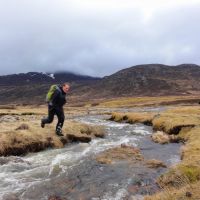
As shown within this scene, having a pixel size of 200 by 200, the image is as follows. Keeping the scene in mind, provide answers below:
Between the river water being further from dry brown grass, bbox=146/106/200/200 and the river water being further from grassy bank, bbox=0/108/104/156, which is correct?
grassy bank, bbox=0/108/104/156

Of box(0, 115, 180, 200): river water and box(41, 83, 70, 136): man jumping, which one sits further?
box(41, 83, 70, 136): man jumping

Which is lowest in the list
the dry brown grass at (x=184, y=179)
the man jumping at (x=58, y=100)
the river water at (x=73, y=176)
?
the river water at (x=73, y=176)

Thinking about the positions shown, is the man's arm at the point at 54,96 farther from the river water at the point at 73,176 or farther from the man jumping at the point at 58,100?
the river water at the point at 73,176

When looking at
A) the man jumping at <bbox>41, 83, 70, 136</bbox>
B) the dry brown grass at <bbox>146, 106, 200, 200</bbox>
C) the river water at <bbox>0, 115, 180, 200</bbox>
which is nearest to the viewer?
the dry brown grass at <bbox>146, 106, 200, 200</bbox>

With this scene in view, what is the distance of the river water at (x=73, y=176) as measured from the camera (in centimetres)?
1556

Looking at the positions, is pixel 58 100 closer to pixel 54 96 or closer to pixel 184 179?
pixel 54 96

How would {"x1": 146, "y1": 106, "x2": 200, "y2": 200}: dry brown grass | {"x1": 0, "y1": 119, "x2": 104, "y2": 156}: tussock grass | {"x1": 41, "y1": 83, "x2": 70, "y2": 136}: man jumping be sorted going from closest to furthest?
{"x1": 146, "y1": 106, "x2": 200, "y2": 200}: dry brown grass → {"x1": 0, "y1": 119, "x2": 104, "y2": 156}: tussock grass → {"x1": 41, "y1": 83, "x2": 70, "y2": 136}: man jumping

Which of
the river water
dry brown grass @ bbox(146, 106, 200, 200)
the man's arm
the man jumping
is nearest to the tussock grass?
the river water

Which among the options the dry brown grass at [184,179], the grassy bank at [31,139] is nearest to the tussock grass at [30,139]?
the grassy bank at [31,139]

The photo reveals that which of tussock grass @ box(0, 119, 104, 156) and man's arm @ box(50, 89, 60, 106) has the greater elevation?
man's arm @ box(50, 89, 60, 106)

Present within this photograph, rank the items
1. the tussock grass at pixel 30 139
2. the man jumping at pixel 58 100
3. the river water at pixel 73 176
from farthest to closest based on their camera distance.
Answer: the man jumping at pixel 58 100 → the tussock grass at pixel 30 139 → the river water at pixel 73 176

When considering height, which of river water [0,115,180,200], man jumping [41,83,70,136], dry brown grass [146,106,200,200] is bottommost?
river water [0,115,180,200]

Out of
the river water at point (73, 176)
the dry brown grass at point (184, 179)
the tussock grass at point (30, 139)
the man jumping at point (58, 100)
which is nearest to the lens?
the dry brown grass at point (184, 179)

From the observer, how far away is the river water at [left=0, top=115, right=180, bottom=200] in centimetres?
1556
